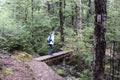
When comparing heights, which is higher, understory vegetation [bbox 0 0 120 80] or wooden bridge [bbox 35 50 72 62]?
understory vegetation [bbox 0 0 120 80]

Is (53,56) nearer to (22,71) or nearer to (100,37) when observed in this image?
(22,71)

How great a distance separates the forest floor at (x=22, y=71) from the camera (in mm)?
10109

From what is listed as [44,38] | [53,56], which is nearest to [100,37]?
[53,56]

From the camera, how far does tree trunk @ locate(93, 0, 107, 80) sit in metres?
6.48

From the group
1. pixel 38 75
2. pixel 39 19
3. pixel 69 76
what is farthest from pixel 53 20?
pixel 38 75

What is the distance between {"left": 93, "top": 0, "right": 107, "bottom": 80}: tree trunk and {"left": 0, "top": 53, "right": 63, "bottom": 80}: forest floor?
4672 mm

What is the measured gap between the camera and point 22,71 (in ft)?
36.2

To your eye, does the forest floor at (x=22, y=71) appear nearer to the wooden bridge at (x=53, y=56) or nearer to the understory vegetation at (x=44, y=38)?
the understory vegetation at (x=44, y=38)

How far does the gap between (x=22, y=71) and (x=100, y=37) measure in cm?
584

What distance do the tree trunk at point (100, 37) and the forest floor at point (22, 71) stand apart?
4.67 m

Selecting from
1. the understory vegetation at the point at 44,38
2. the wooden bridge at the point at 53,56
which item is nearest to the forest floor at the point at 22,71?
the understory vegetation at the point at 44,38

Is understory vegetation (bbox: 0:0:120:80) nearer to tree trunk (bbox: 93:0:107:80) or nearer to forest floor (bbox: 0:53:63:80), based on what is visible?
forest floor (bbox: 0:53:63:80)

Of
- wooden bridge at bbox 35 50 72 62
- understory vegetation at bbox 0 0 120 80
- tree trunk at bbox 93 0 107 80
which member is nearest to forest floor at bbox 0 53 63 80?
understory vegetation at bbox 0 0 120 80

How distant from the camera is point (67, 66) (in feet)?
52.6
